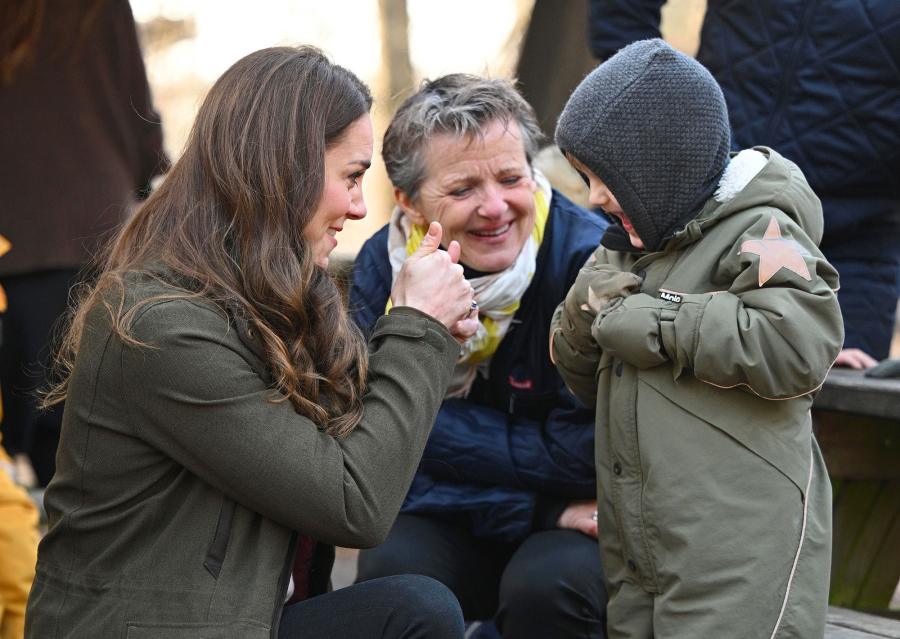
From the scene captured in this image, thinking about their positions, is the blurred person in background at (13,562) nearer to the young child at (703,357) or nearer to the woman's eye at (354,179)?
the woman's eye at (354,179)

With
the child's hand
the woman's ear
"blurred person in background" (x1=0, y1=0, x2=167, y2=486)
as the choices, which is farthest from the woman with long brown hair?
"blurred person in background" (x1=0, y1=0, x2=167, y2=486)

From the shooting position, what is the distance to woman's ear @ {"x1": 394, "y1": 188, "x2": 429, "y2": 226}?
2.47 meters

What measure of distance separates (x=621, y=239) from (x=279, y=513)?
0.77 metres

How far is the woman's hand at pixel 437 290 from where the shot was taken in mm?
1864

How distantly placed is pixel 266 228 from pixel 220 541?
475 millimetres

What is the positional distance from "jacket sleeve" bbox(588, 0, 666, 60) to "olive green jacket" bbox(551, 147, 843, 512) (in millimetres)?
882

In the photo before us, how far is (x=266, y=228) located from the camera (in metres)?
1.77

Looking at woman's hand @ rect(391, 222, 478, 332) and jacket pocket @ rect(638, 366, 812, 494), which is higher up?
woman's hand @ rect(391, 222, 478, 332)

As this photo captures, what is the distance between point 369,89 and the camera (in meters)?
1.98

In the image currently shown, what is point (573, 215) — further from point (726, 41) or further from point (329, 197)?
point (329, 197)

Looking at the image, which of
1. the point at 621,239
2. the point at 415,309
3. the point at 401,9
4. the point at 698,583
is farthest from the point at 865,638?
the point at 401,9

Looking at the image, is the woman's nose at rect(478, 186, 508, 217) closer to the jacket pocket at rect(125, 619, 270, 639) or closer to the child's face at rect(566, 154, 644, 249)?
the child's face at rect(566, 154, 644, 249)

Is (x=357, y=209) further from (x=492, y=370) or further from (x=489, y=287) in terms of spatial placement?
(x=492, y=370)

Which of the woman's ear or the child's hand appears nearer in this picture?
the child's hand
